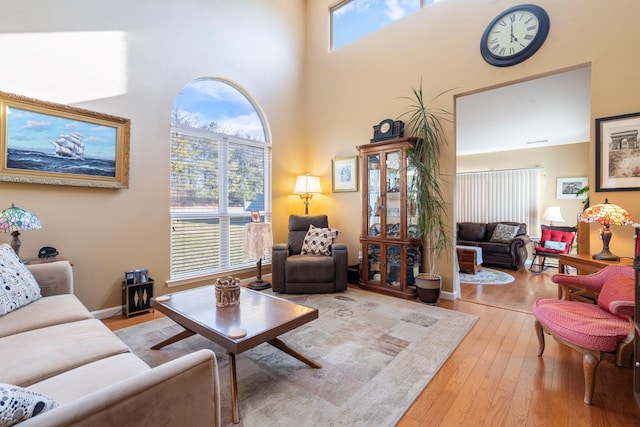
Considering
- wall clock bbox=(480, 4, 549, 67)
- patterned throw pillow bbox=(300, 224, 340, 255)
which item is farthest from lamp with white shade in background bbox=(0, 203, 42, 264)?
wall clock bbox=(480, 4, 549, 67)

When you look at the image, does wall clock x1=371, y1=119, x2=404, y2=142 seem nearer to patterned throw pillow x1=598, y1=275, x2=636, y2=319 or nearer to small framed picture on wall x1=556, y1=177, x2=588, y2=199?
patterned throw pillow x1=598, y1=275, x2=636, y2=319

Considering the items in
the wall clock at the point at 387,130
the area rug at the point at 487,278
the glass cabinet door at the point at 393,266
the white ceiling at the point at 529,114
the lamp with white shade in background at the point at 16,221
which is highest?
the white ceiling at the point at 529,114

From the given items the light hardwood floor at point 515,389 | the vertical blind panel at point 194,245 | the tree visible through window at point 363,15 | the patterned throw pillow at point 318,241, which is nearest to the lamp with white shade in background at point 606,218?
the light hardwood floor at point 515,389

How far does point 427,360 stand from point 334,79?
13.6 feet

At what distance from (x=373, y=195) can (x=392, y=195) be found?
0.93 feet

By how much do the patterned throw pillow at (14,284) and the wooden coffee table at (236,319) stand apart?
0.76 meters

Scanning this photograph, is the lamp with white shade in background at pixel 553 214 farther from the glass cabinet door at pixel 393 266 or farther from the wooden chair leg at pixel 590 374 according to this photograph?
the wooden chair leg at pixel 590 374

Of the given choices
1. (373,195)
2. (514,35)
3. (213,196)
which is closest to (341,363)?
(373,195)

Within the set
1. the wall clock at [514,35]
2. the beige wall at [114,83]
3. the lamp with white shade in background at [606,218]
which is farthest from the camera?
the wall clock at [514,35]

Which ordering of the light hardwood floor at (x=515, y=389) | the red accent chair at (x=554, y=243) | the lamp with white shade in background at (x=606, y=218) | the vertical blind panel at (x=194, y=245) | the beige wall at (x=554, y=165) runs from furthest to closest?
the beige wall at (x=554, y=165) → the red accent chair at (x=554, y=243) → the vertical blind panel at (x=194, y=245) → the lamp with white shade in background at (x=606, y=218) → the light hardwood floor at (x=515, y=389)

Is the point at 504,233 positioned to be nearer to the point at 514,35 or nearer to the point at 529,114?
the point at 529,114

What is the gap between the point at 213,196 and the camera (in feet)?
12.4

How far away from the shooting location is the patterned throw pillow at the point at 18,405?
2.01ft

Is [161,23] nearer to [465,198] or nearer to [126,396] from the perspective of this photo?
[126,396]
